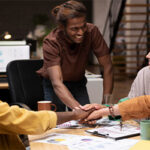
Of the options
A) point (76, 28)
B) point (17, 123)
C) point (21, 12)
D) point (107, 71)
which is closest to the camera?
point (17, 123)

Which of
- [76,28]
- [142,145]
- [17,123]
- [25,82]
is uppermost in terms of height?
[76,28]

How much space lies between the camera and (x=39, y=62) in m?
3.28

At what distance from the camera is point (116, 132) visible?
1.77 meters

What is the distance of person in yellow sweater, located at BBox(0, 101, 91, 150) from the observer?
140cm

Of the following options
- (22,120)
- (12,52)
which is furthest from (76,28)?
(12,52)

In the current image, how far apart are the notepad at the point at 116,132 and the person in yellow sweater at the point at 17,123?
308 millimetres

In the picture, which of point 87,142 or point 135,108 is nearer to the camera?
point 87,142

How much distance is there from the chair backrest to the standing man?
334mm

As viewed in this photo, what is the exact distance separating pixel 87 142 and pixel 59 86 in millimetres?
969

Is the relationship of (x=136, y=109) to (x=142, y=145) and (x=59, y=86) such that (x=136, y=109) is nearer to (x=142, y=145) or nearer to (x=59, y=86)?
(x=142, y=145)

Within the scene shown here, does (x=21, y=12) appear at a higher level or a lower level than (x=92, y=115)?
higher

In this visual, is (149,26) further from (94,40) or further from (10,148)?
(10,148)

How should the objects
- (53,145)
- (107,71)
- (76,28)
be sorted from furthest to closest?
(107,71) → (76,28) → (53,145)

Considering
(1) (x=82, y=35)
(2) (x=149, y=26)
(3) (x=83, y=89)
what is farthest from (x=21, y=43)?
(2) (x=149, y=26)
